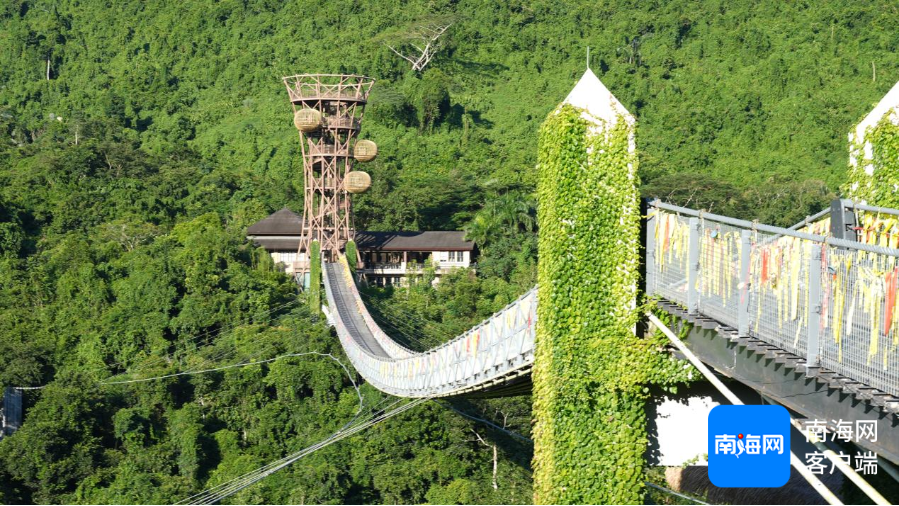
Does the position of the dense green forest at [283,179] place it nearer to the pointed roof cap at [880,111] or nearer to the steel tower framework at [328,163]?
the steel tower framework at [328,163]

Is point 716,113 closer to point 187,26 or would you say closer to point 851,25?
point 851,25

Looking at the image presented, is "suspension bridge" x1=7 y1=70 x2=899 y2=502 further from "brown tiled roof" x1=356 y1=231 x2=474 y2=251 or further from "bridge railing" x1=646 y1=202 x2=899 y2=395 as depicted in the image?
"brown tiled roof" x1=356 y1=231 x2=474 y2=251

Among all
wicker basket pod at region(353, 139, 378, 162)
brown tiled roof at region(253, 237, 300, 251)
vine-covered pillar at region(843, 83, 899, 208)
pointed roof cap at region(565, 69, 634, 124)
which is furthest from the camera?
brown tiled roof at region(253, 237, 300, 251)

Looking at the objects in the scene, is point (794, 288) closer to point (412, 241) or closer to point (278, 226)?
point (412, 241)

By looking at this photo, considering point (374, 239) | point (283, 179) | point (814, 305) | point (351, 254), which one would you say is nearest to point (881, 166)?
point (814, 305)

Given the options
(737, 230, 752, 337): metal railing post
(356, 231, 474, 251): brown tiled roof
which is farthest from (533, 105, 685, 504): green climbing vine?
(356, 231, 474, 251): brown tiled roof

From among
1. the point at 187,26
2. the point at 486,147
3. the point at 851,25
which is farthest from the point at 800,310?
the point at 187,26

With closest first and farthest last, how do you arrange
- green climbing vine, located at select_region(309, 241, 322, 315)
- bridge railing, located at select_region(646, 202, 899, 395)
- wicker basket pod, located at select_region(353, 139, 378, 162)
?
bridge railing, located at select_region(646, 202, 899, 395), green climbing vine, located at select_region(309, 241, 322, 315), wicker basket pod, located at select_region(353, 139, 378, 162)
